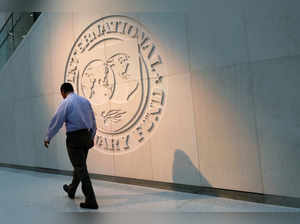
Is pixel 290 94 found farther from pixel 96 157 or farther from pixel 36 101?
pixel 36 101

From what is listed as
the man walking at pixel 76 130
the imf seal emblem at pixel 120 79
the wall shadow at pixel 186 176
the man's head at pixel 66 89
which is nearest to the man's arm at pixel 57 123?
the man walking at pixel 76 130

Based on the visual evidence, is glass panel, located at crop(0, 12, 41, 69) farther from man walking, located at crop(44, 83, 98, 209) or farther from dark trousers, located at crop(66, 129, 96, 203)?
dark trousers, located at crop(66, 129, 96, 203)

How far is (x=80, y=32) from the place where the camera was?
5.19m

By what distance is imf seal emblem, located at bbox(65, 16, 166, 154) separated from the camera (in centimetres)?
414

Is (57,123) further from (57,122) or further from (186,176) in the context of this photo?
(186,176)

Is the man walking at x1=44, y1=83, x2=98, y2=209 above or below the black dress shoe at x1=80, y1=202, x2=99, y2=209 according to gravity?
above

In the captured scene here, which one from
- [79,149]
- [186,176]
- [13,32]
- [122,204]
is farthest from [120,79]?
[13,32]

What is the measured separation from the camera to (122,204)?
3391 millimetres

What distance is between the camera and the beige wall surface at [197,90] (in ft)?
9.85

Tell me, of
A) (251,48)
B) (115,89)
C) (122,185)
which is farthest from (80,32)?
(251,48)

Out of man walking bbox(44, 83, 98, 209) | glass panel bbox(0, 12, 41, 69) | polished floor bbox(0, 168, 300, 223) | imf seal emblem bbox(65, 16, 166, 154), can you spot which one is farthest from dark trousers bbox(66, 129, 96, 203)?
glass panel bbox(0, 12, 41, 69)

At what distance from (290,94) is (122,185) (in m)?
2.76

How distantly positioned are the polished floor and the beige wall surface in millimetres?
236

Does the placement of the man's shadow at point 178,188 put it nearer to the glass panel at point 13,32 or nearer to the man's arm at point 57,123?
the man's arm at point 57,123
